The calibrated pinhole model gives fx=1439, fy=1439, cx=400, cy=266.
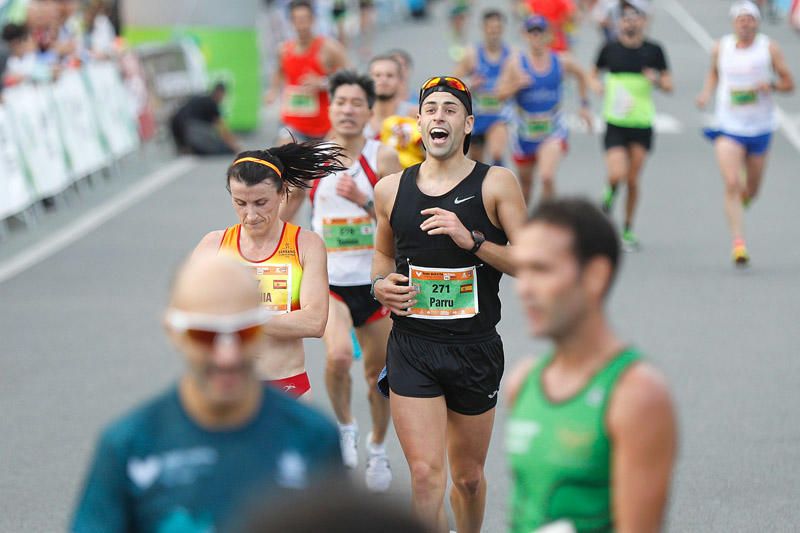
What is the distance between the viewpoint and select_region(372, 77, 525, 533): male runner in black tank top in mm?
5656

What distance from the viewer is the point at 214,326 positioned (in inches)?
121

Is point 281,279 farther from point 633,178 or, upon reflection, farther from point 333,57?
point 633,178

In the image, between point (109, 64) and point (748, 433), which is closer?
point (748, 433)

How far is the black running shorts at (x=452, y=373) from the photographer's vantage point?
574cm

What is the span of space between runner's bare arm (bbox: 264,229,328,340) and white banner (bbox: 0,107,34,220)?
9041 millimetres

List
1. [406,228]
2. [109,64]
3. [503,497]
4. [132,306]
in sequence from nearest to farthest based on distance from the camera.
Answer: [406,228] < [503,497] < [132,306] < [109,64]

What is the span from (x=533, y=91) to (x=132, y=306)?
442 cm

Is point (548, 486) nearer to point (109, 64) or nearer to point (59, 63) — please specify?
point (59, 63)

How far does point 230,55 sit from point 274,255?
17.8 metres

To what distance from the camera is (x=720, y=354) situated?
9.98 m

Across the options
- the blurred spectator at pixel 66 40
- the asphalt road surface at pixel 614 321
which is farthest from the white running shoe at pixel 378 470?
the blurred spectator at pixel 66 40

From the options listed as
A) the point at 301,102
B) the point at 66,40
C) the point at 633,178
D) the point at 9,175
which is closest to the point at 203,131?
the point at 66,40

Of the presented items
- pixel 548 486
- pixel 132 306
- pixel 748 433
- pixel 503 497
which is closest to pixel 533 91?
pixel 132 306

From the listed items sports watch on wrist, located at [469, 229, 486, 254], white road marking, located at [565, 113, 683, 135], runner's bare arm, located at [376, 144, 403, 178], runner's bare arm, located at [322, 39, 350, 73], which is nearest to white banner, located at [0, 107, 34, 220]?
runner's bare arm, located at [322, 39, 350, 73]
